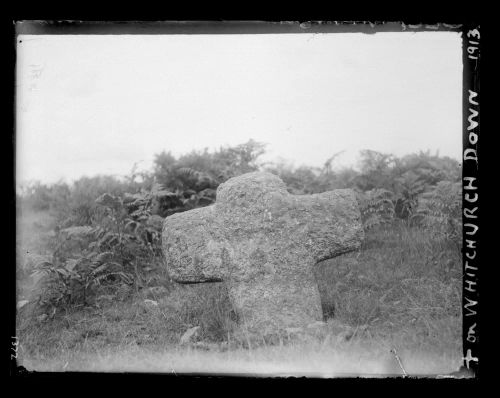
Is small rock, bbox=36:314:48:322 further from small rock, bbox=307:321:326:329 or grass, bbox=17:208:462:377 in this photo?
small rock, bbox=307:321:326:329

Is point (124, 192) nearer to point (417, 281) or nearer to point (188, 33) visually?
point (188, 33)

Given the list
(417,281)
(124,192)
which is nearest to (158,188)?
(124,192)

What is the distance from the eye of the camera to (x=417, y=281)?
4.71 meters

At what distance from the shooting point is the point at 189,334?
415 centimetres

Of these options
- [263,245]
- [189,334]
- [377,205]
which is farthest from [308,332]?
[377,205]

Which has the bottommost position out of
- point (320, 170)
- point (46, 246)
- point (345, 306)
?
point (345, 306)

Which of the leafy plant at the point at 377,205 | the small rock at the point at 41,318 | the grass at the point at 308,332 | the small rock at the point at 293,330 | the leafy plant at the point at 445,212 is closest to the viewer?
the grass at the point at 308,332

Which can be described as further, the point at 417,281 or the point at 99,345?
the point at 417,281

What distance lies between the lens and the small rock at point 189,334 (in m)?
4.07

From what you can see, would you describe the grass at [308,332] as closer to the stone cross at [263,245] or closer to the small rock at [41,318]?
the small rock at [41,318]

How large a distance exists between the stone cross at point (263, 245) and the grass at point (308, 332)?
1.07ft

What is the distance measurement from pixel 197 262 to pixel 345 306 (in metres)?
1.58

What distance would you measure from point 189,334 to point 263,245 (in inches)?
45.4

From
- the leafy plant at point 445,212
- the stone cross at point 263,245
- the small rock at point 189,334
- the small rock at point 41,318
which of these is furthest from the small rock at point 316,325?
the small rock at point 41,318
